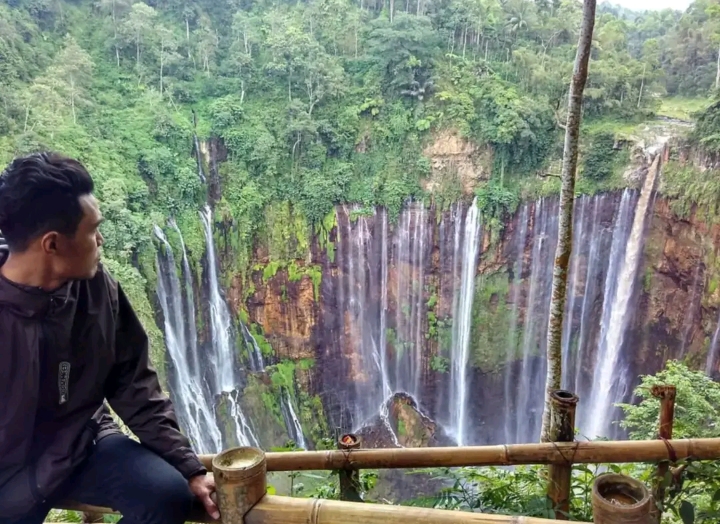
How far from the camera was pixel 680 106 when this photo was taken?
42.8 feet

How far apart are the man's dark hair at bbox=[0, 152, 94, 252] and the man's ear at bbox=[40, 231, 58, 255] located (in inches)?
0.4

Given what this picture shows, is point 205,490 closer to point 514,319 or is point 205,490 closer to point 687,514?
point 687,514

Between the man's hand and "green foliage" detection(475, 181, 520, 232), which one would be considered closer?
the man's hand

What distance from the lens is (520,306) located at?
12.8 meters

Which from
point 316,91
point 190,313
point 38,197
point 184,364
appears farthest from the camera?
point 316,91

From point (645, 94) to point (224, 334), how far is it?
1141 centimetres

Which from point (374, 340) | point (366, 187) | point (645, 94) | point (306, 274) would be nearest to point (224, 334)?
point (306, 274)

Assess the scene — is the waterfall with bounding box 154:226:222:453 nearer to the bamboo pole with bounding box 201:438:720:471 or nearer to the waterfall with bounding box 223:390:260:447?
the waterfall with bounding box 223:390:260:447

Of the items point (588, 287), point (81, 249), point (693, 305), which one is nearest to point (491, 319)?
point (588, 287)

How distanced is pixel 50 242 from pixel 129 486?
0.62 meters

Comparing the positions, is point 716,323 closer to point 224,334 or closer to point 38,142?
point 224,334

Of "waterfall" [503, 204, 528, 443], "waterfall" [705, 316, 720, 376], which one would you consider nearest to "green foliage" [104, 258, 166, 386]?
"waterfall" [503, 204, 528, 443]

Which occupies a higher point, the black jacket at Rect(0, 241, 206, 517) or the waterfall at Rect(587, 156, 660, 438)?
the black jacket at Rect(0, 241, 206, 517)

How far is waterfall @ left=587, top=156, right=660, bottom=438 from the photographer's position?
11.2 m
